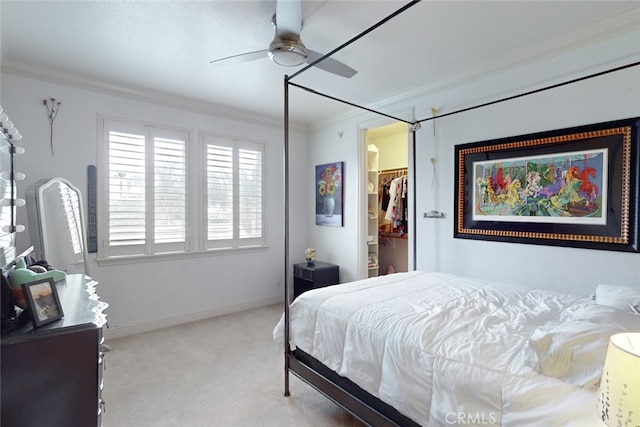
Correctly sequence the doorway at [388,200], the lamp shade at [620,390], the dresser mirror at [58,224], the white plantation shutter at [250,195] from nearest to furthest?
1. the lamp shade at [620,390]
2. the dresser mirror at [58,224]
3. the white plantation shutter at [250,195]
4. the doorway at [388,200]

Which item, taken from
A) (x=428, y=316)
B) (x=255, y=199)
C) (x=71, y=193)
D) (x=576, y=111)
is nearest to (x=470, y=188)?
(x=576, y=111)

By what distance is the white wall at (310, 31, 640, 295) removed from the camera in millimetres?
2189

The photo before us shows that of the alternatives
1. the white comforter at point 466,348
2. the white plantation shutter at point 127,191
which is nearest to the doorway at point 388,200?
the white comforter at point 466,348

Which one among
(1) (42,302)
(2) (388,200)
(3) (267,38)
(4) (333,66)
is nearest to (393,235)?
(2) (388,200)

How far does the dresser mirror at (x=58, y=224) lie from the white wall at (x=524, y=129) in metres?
3.28

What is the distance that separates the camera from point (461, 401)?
4.05 feet

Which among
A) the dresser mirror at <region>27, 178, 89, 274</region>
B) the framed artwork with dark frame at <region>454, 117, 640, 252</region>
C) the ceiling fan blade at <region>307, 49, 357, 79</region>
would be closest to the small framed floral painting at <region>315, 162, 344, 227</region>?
the framed artwork with dark frame at <region>454, 117, 640, 252</region>

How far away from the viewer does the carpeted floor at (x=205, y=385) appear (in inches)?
79.6

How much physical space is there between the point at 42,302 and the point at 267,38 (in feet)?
7.05

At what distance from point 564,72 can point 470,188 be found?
111cm

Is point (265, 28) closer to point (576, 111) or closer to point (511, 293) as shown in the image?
point (576, 111)

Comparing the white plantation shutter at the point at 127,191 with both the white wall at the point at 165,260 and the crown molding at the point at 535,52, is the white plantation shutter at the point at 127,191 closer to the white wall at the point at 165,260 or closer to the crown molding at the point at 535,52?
the white wall at the point at 165,260

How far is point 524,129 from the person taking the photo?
2.62 m

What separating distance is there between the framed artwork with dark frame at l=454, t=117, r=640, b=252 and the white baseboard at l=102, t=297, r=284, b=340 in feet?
9.12
